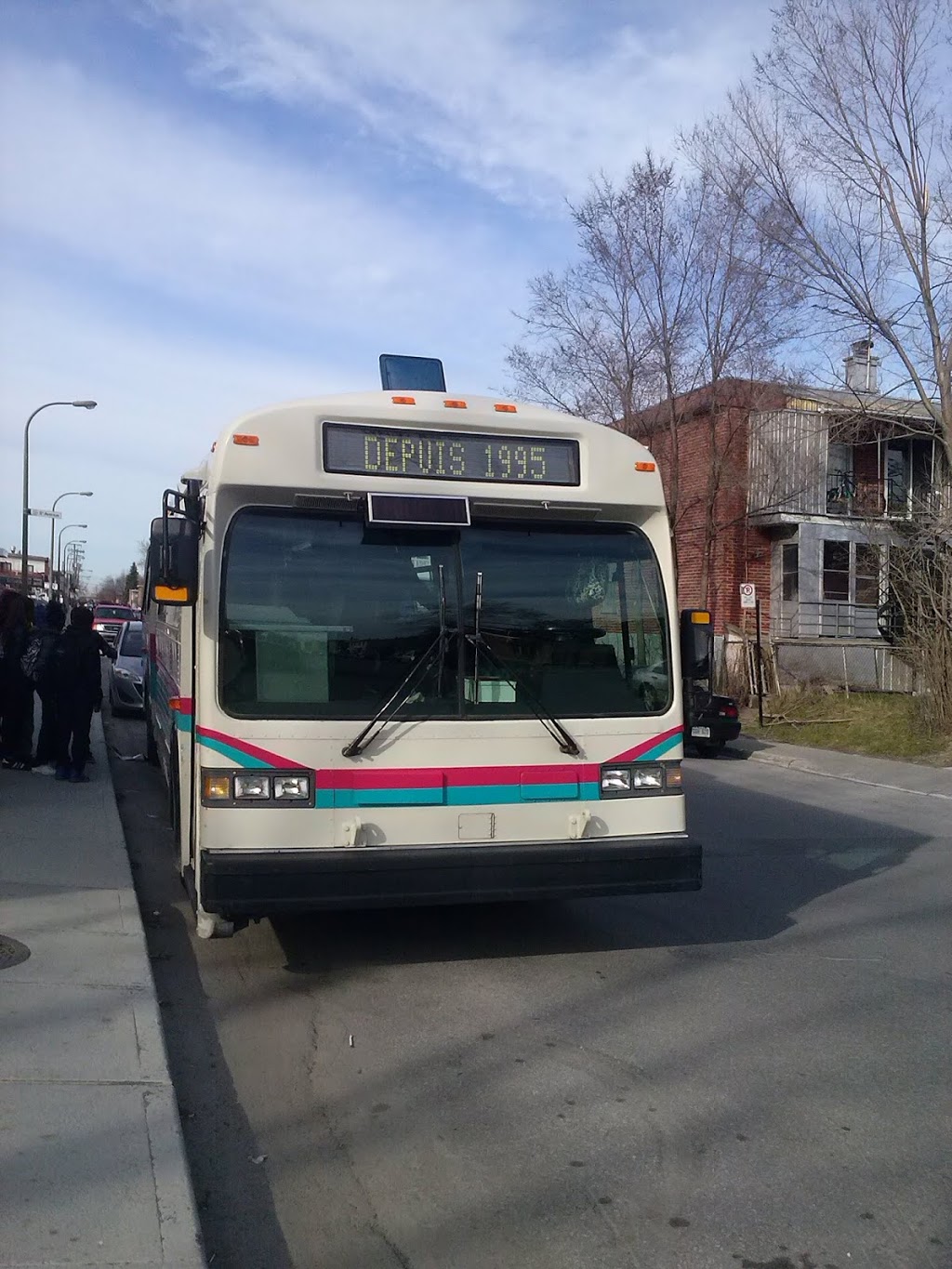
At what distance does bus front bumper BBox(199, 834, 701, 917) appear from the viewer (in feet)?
18.7

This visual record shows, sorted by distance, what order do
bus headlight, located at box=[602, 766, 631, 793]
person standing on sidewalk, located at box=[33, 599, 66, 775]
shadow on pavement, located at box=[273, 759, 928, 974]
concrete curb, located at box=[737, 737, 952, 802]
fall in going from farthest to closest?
concrete curb, located at box=[737, 737, 952, 802] < person standing on sidewalk, located at box=[33, 599, 66, 775] < shadow on pavement, located at box=[273, 759, 928, 974] < bus headlight, located at box=[602, 766, 631, 793]

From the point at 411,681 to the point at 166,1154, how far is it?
8.80 ft

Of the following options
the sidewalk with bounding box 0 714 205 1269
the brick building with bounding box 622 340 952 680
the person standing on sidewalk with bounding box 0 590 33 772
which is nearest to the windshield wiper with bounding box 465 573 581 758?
the sidewalk with bounding box 0 714 205 1269

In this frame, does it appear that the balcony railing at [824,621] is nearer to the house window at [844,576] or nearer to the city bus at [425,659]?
the house window at [844,576]

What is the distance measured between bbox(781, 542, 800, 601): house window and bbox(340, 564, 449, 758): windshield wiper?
25919 mm

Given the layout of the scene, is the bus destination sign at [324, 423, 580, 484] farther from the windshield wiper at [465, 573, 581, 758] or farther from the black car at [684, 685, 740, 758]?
the black car at [684, 685, 740, 758]

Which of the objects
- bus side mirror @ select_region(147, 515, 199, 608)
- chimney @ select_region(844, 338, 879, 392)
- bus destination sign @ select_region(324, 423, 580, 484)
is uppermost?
chimney @ select_region(844, 338, 879, 392)

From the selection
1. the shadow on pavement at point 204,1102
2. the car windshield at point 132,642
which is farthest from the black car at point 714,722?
the shadow on pavement at point 204,1102

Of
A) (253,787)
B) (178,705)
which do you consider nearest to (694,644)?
(253,787)

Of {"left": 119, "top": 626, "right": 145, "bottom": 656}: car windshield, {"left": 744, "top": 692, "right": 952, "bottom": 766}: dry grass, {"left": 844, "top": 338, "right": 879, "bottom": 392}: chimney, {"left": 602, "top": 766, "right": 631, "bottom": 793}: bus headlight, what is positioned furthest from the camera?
{"left": 844, "top": 338, "right": 879, "bottom": 392}: chimney

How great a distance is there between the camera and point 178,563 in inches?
230

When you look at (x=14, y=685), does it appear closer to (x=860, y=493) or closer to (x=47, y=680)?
(x=47, y=680)

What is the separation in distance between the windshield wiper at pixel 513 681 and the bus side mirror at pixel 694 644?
0.91 metres

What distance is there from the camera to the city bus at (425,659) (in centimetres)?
585
